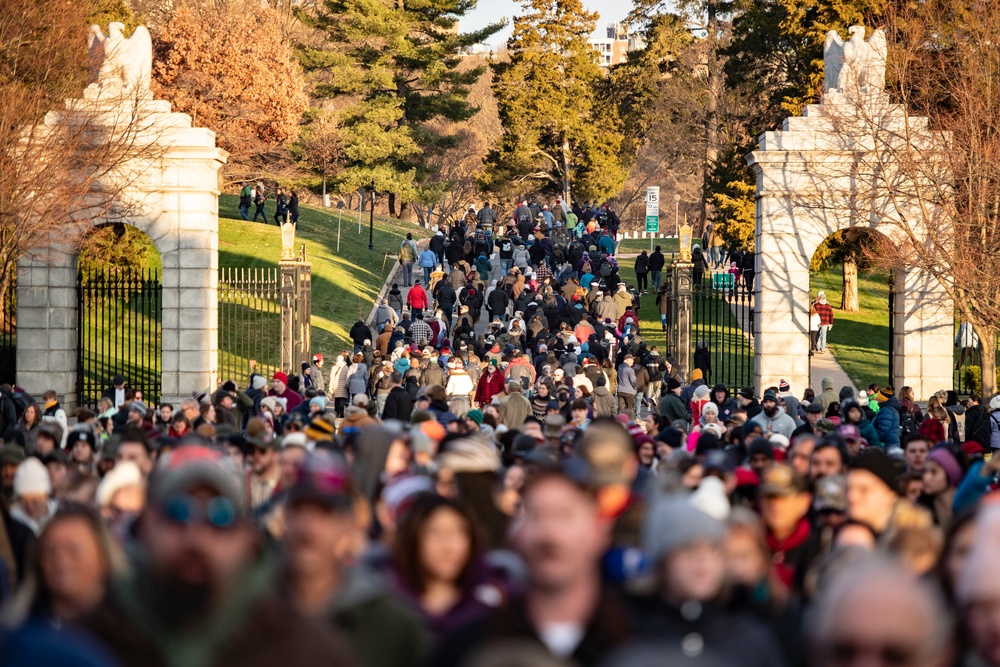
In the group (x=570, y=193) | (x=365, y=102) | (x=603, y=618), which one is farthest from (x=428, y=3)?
(x=603, y=618)

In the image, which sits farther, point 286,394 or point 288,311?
point 288,311

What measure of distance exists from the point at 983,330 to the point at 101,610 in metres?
21.4

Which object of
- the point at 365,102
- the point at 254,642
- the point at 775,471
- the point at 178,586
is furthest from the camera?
the point at 365,102

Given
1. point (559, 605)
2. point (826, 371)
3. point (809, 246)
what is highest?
point (809, 246)

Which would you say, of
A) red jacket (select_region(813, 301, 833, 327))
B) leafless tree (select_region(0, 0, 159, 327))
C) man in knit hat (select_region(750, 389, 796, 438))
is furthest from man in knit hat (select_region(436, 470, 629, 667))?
red jacket (select_region(813, 301, 833, 327))

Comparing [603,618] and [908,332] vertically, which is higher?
[908,332]

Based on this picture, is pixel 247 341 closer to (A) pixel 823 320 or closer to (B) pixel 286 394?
(B) pixel 286 394

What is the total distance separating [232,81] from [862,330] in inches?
897

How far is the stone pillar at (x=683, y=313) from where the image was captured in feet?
89.4

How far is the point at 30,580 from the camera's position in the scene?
18.5 feet

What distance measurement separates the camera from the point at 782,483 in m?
7.98

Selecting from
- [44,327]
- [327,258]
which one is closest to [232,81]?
[327,258]

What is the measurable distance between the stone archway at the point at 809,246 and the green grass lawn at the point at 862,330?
6.76 meters

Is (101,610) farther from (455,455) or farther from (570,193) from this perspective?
(570,193)
